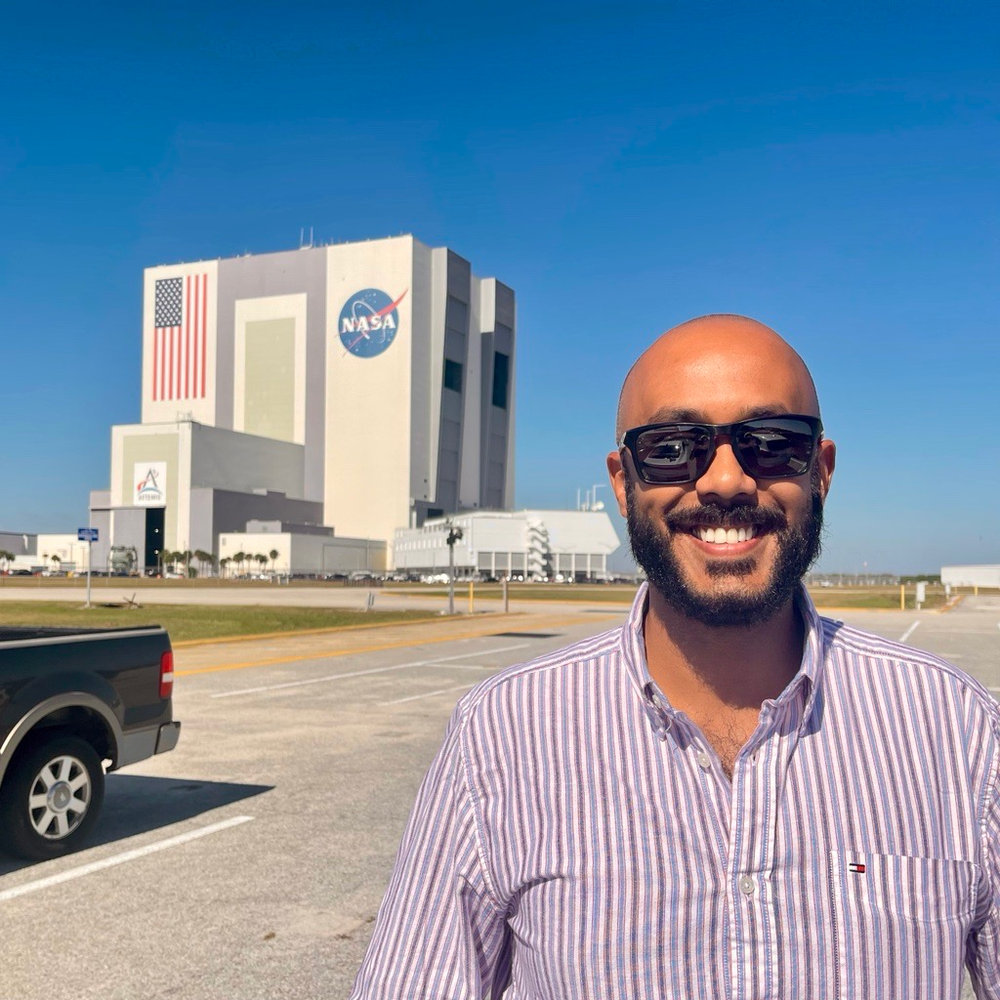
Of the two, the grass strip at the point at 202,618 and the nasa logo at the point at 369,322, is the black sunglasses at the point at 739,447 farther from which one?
the nasa logo at the point at 369,322

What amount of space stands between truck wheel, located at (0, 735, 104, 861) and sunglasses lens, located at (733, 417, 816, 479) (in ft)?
20.6

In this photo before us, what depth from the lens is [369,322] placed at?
122m

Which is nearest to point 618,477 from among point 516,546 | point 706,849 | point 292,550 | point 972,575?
point 706,849

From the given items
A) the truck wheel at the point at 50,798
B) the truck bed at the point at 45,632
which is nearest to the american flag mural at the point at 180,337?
the truck bed at the point at 45,632

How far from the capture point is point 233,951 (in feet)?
17.6

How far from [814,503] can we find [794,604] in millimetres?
206

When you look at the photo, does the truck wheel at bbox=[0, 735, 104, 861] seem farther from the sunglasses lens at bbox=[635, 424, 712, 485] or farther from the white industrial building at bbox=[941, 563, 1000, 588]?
the white industrial building at bbox=[941, 563, 1000, 588]

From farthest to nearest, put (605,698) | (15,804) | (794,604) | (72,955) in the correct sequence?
(15,804) → (72,955) → (794,604) → (605,698)

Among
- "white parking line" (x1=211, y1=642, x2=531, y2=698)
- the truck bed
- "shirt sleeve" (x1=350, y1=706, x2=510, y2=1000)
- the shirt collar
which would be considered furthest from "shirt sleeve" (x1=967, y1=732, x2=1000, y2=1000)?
"white parking line" (x1=211, y1=642, x2=531, y2=698)

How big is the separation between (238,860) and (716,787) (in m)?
5.91

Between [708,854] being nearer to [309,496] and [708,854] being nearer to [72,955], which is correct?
[72,955]

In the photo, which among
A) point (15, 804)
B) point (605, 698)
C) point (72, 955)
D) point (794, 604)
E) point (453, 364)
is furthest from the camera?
point (453, 364)

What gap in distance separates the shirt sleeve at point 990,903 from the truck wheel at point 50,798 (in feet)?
21.1

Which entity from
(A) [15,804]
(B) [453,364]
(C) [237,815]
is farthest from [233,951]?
(B) [453,364]
